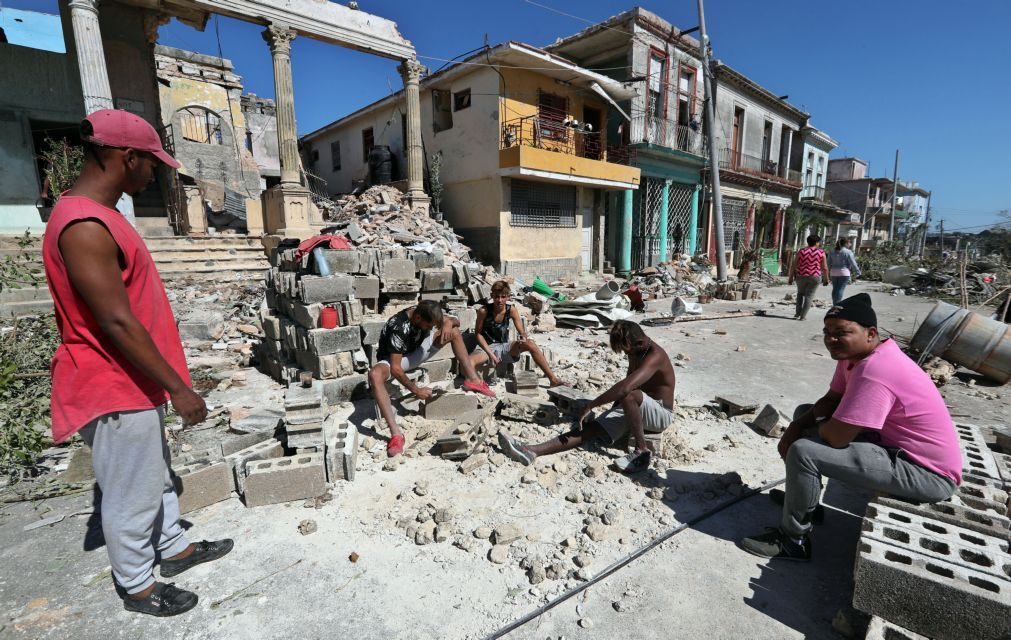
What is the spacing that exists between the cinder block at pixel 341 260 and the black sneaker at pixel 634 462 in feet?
12.2

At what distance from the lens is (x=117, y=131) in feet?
6.25

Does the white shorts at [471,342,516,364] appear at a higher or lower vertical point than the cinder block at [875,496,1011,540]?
higher

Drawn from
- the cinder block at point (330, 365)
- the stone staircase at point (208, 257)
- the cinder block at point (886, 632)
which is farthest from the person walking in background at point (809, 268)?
the stone staircase at point (208, 257)

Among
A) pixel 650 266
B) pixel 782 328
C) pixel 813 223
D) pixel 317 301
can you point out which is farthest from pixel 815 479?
pixel 813 223

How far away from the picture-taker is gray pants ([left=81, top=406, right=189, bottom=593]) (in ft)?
6.61

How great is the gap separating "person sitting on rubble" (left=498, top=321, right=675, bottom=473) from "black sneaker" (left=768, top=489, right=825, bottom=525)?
0.83m

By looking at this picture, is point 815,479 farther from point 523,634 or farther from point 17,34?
point 17,34

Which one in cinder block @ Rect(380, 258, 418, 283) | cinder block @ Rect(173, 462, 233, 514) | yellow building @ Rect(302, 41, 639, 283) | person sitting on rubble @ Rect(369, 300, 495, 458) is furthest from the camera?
yellow building @ Rect(302, 41, 639, 283)

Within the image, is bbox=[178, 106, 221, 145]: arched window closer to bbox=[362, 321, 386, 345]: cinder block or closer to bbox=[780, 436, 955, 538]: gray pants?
bbox=[362, 321, 386, 345]: cinder block

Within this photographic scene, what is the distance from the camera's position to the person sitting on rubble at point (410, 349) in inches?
165

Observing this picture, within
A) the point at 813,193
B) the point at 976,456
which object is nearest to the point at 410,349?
the point at 976,456

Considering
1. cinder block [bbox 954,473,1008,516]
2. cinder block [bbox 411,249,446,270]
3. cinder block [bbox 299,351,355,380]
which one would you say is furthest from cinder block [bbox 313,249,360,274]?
cinder block [bbox 954,473,1008,516]

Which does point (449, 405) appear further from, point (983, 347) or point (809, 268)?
point (809, 268)

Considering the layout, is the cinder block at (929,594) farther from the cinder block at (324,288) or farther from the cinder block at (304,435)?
the cinder block at (324,288)
